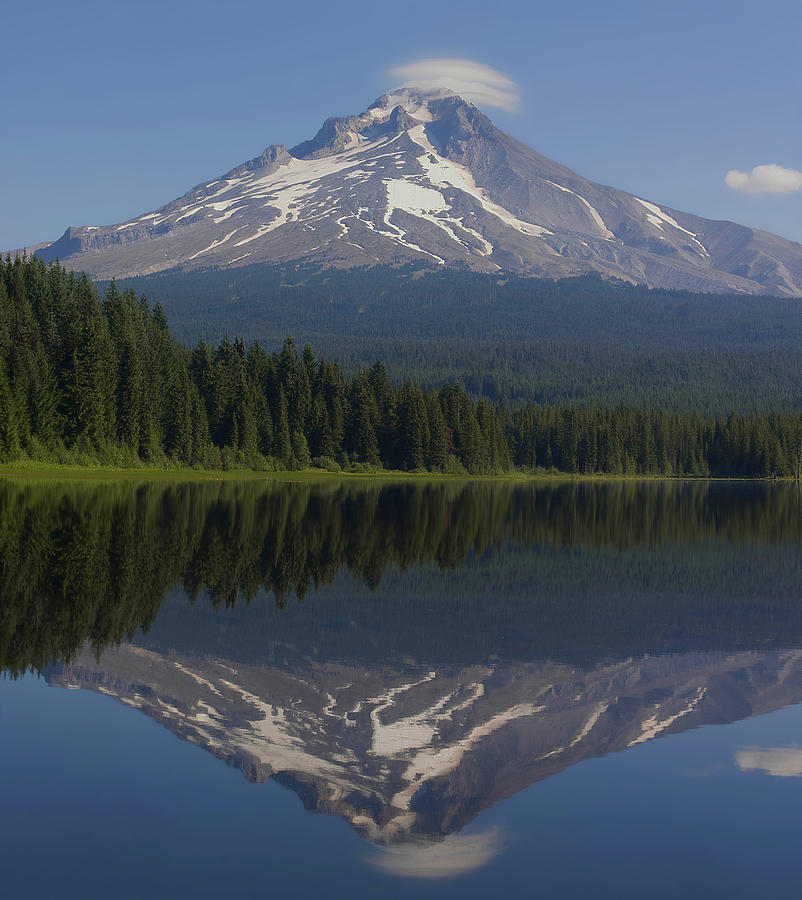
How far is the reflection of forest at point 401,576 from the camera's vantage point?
79.8 ft

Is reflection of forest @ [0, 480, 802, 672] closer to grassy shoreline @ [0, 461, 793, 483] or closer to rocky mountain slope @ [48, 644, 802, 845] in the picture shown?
rocky mountain slope @ [48, 644, 802, 845]

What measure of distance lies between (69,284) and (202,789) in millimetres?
117337

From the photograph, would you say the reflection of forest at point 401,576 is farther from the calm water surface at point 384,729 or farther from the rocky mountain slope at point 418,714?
the rocky mountain slope at point 418,714

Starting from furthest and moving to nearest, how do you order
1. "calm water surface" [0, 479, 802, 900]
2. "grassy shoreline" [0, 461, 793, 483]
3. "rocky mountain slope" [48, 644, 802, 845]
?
1. "grassy shoreline" [0, 461, 793, 483]
2. "rocky mountain slope" [48, 644, 802, 845]
3. "calm water surface" [0, 479, 802, 900]

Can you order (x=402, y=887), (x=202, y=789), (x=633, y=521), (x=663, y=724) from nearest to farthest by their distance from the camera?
(x=402, y=887), (x=202, y=789), (x=663, y=724), (x=633, y=521)

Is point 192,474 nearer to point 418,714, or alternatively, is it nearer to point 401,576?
point 401,576

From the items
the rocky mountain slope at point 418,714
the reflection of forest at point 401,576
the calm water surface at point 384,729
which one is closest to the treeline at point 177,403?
the reflection of forest at point 401,576

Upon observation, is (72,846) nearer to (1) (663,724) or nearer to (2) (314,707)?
(2) (314,707)

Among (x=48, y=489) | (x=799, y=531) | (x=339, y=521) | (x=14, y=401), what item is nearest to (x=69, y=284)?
(x=14, y=401)

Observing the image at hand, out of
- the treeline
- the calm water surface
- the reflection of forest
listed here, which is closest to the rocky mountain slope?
the calm water surface

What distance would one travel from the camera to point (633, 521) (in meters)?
68.1

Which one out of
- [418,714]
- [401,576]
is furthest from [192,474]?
[418,714]

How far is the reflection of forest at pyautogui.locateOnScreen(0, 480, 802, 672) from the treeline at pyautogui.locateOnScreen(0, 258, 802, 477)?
35.7m

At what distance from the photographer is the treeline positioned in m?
99.0
